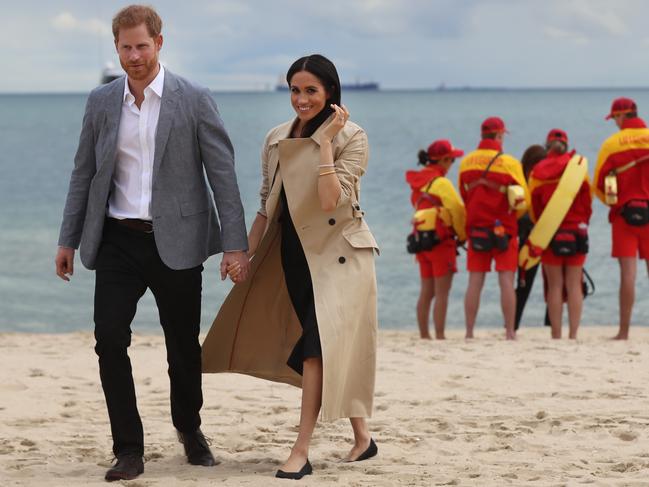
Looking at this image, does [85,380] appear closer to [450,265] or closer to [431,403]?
[431,403]

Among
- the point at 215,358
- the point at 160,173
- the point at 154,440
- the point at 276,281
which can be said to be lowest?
the point at 154,440

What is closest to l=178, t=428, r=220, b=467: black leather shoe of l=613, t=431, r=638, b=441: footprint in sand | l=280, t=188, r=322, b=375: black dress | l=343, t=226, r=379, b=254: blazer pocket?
l=280, t=188, r=322, b=375: black dress

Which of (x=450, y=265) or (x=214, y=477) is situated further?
(x=450, y=265)

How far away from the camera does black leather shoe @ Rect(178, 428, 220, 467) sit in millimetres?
5566

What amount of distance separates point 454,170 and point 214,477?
33.2 m

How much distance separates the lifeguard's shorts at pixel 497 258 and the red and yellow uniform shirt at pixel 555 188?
433mm

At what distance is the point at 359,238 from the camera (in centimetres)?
530

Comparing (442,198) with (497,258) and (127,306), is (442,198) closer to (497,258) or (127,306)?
(497,258)

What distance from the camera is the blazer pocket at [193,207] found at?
518 cm

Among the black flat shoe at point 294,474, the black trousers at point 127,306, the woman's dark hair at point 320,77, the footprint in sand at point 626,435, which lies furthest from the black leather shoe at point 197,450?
the footprint in sand at point 626,435

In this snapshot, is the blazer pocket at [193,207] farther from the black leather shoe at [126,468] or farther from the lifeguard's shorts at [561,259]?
the lifeguard's shorts at [561,259]

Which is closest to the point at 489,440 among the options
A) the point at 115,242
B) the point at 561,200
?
the point at 115,242

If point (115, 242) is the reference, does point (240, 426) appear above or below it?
below

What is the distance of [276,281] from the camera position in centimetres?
559
